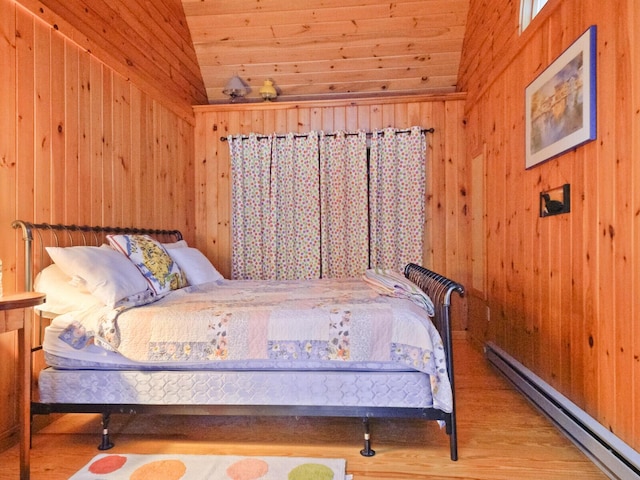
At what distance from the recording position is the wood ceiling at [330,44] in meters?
3.49

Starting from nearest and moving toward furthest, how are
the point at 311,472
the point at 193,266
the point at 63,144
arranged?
the point at 311,472
the point at 63,144
the point at 193,266

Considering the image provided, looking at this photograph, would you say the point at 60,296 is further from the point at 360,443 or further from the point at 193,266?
the point at 360,443

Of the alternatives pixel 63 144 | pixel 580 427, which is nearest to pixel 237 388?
pixel 580 427

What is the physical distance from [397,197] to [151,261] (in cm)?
250

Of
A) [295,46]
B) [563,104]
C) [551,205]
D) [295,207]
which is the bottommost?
[551,205]

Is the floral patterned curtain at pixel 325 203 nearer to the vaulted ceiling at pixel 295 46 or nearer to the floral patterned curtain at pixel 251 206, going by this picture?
the floral patterned curtain at pixel 251 206

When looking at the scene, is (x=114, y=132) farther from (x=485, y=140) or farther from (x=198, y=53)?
(x=485, y=140)

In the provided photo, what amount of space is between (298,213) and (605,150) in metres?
2.80

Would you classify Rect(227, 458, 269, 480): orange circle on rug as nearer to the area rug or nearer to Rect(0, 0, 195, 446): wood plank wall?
the area rug

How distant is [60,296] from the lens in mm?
1938

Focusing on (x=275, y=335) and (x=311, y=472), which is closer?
(x=311, y=472)

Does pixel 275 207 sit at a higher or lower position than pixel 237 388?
higher

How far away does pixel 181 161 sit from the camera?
3.89 m

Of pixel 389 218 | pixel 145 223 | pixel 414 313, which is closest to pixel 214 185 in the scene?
pixel 145 223
